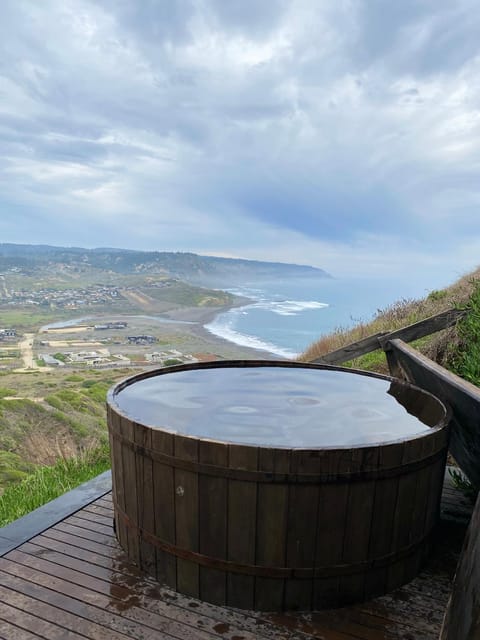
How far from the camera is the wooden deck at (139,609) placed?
2.14m

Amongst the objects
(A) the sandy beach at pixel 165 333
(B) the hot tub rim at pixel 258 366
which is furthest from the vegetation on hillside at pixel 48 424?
(A) the sandy beach at pixel 165 333

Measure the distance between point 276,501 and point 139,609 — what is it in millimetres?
973

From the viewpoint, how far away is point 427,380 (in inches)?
137

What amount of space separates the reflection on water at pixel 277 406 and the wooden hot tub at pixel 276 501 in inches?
0.7

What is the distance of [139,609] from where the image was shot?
229 centimetres

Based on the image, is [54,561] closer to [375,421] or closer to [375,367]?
[375,421]

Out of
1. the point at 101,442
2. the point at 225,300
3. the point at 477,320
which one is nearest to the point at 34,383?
the point at 101,442

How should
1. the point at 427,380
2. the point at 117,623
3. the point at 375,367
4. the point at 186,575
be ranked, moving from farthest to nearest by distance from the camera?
Answer: the point at 375,367, the point at 427,380, the point at 186,575, the point at 117,623

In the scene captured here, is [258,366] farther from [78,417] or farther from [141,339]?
[141,339]

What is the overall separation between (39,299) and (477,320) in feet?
229

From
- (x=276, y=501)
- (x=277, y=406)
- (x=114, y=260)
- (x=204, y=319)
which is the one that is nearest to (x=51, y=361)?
(x=204, y=319)

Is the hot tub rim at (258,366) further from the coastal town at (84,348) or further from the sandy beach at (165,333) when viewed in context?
the coastal town at (84,348)

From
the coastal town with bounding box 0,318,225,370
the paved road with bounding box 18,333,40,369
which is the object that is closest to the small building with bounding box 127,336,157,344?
the coastal town with bounding box 0,318,225,370

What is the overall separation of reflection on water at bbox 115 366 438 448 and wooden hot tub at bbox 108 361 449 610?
19 millimetres
